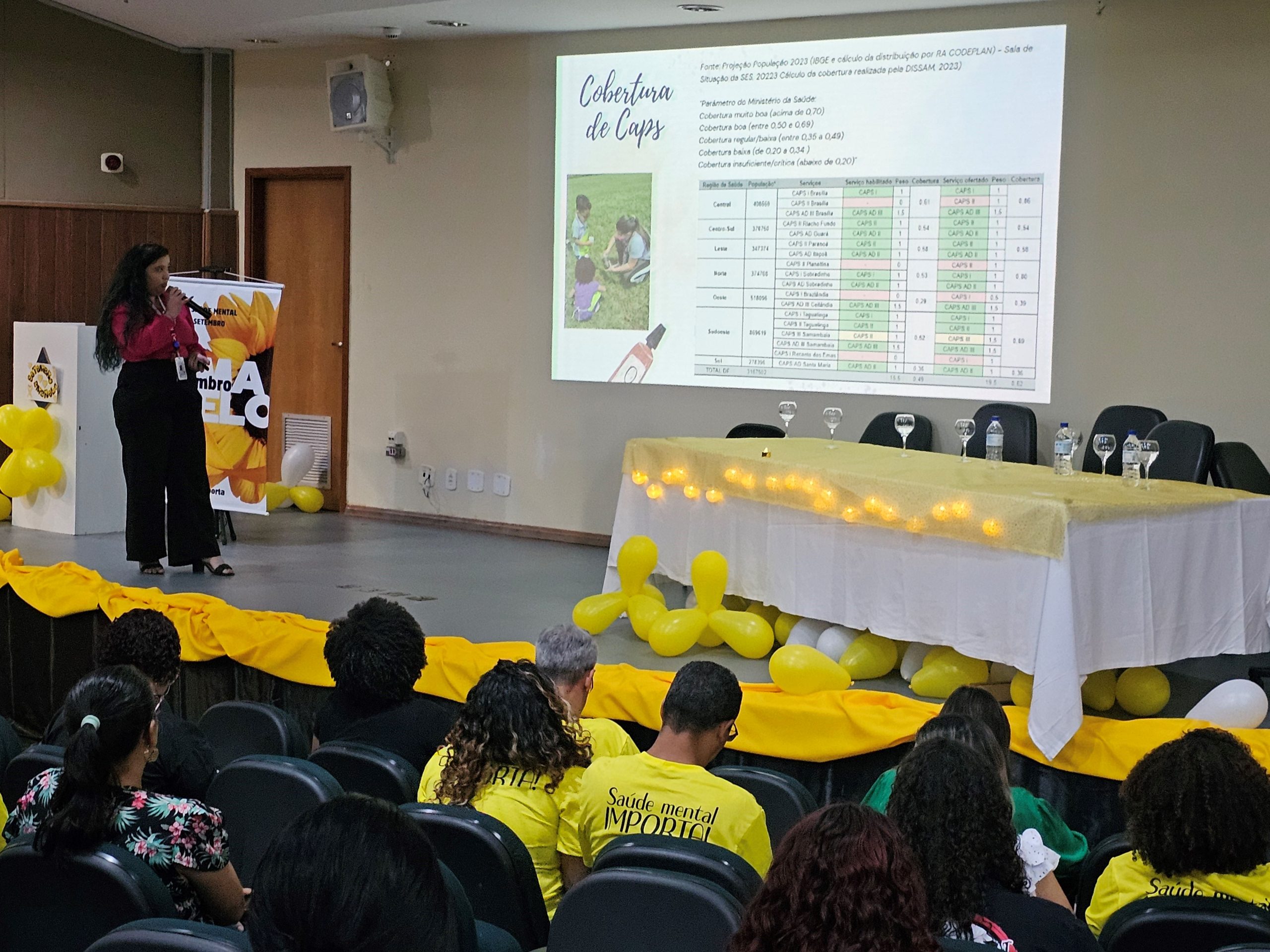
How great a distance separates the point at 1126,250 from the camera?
6.26 m

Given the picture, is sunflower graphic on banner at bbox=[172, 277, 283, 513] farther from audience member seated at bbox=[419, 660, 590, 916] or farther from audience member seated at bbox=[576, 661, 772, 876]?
audience member seated at bbox=[576, 661, 772, 876]

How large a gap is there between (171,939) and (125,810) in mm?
494

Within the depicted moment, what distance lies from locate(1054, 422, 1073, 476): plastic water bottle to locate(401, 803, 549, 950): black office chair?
9.72 feet

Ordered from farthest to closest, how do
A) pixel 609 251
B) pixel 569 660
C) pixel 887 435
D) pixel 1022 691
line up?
pixel 609 251 → pixel 887 435 → pixel 1022 691 → pixel 569 660

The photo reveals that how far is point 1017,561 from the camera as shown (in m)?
3.81

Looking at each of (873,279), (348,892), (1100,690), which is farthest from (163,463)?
(348,892)

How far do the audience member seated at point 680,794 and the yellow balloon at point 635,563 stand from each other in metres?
2.72

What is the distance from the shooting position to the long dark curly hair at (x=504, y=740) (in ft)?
7.50

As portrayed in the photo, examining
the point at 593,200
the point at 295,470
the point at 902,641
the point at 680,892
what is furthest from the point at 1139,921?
the point at 295,470

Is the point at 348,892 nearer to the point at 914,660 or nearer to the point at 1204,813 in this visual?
the point at 1204,813

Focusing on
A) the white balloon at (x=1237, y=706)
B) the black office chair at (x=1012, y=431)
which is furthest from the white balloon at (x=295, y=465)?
Result: the white balloon at (x=1237, y=706)

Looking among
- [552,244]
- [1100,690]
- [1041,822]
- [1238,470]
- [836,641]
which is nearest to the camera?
[1041,822]

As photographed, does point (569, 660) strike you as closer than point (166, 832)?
No

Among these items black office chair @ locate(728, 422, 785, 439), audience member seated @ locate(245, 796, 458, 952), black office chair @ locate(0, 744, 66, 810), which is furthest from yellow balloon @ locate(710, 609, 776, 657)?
audience member seated @ locate(245, 796, 458, 952)
